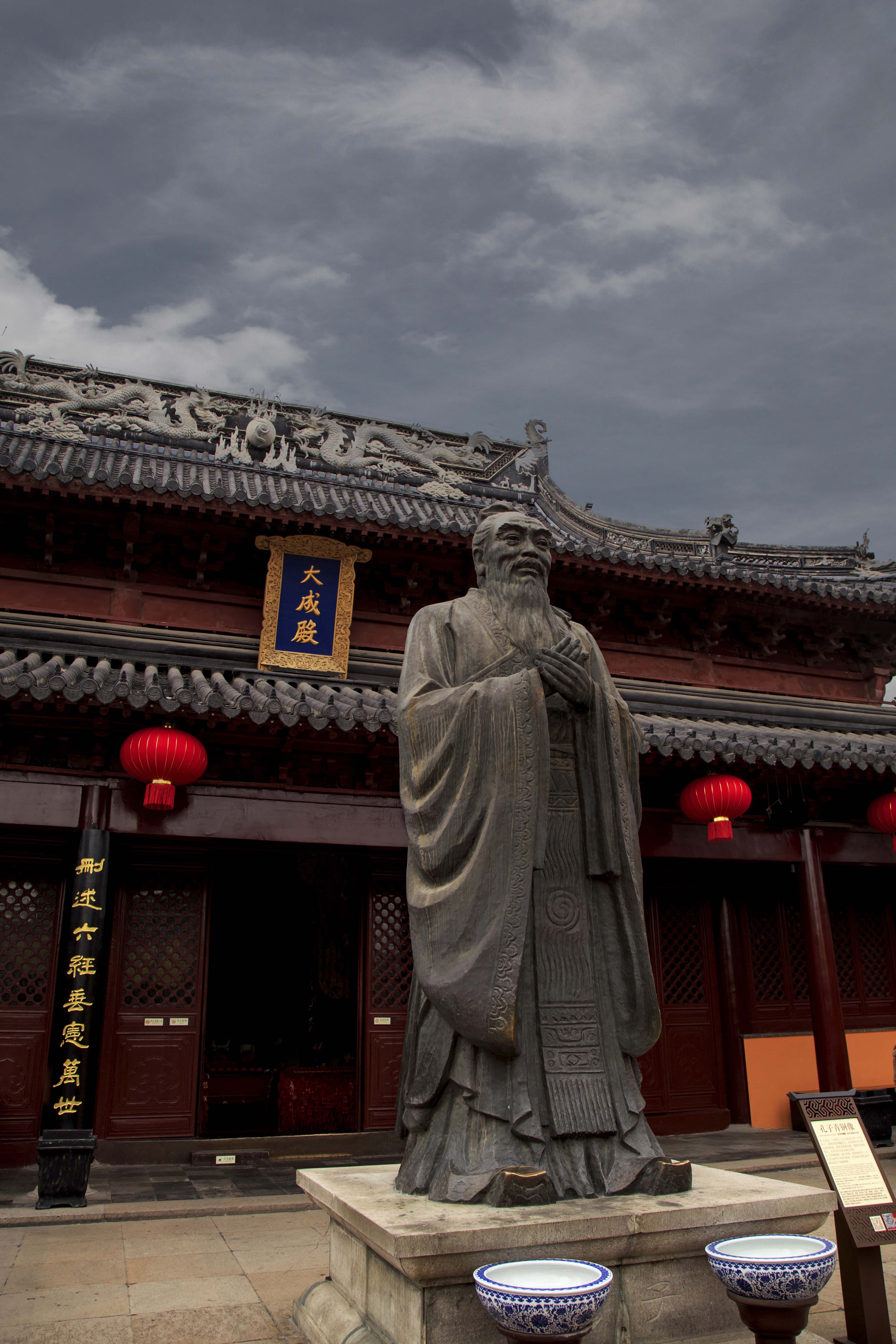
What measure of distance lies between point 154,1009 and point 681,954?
5575mm

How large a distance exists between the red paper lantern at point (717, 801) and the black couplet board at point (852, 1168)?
546 centimetres

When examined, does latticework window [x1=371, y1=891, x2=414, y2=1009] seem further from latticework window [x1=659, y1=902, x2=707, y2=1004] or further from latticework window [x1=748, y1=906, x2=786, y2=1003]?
latticework window [x1=748, y1=906, x2=786, y2=1003]

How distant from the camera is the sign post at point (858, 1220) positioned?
3.32 metres

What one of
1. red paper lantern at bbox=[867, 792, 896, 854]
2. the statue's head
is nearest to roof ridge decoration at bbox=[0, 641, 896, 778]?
red paper lantern at bbox=[867, 792, 896, 854]

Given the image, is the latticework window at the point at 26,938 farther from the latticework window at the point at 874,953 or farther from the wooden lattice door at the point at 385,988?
the latticework window at the point at 874,953

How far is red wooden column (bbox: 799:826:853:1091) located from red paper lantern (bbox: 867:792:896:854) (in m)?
0.68

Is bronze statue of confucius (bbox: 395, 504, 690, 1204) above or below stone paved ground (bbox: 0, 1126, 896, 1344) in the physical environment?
above

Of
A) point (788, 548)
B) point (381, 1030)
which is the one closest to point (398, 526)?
point (381, 1030)

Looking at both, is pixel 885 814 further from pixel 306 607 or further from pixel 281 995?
pixel 281 995

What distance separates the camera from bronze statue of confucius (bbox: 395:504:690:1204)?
3.14m

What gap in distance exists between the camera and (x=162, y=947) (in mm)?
8609

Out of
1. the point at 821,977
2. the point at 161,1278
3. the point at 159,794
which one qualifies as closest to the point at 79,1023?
the point at 159,794

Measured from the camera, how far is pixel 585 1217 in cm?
278

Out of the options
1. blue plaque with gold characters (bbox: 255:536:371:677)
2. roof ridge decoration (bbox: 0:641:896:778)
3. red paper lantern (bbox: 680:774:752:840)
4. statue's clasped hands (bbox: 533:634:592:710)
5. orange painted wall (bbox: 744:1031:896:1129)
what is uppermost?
blue plaque with gold characters (bbox: 255:536:371:677)
